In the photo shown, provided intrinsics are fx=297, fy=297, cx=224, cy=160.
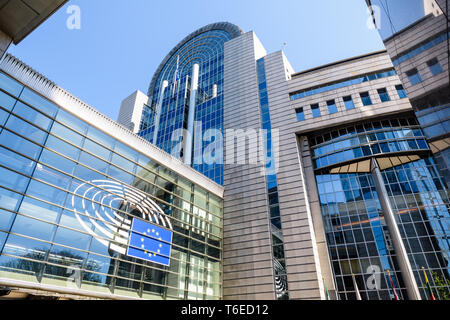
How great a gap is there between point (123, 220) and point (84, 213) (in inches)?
123

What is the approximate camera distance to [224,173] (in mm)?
38438

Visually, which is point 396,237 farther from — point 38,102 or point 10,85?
point 10,85

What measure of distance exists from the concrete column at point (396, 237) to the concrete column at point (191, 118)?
81.9ft

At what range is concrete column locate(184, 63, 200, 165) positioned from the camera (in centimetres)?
4581

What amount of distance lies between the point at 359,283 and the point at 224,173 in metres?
19.2

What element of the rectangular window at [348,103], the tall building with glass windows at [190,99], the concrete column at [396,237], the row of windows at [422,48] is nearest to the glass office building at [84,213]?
the tall building with glass windows at [190,99]

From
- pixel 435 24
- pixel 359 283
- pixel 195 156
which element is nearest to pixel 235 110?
pixel 195 156

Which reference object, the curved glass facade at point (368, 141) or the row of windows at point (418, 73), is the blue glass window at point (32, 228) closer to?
the row of windows at point (418, 73)

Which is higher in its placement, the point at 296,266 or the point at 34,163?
the point at 34,163

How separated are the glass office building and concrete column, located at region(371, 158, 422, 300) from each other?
18322 mm

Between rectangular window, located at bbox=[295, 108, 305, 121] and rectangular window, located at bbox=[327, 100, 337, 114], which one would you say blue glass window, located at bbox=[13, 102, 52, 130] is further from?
rectangular window, located at bbox=[327, 100, 337, 114]

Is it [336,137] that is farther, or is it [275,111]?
[275,111]

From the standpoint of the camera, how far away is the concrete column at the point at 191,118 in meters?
45.8
